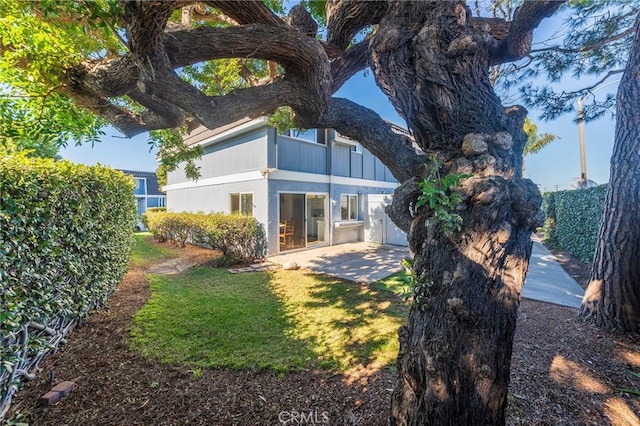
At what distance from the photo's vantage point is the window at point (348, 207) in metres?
13.0

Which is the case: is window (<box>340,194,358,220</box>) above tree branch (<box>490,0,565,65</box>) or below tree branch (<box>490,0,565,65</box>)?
below

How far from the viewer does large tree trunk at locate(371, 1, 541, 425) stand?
1819mm

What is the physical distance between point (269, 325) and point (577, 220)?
401 inches

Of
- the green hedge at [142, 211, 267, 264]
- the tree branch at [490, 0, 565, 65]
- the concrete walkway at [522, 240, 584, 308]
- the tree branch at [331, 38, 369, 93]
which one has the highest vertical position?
the tree branch at [331, 38, 369, 93]

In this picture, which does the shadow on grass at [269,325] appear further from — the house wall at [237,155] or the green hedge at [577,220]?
the green hedge at [577,220]

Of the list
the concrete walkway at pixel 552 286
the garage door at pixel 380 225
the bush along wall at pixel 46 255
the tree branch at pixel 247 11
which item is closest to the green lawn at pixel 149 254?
the bush along wall at pixel 46 255

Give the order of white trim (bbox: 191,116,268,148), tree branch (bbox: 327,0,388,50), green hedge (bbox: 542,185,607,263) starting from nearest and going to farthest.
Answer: tree branch (bbox: 327,0,388,50)
green hedge (bbox: 542,185,607,263)
white trim (bbox: 191,116,268,148)

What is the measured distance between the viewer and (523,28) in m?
2.60

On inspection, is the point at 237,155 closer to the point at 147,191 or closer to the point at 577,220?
the point at 577,220

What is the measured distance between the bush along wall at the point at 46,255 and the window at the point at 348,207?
9.56 meters

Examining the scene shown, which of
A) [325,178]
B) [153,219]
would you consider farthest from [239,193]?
[153,219]

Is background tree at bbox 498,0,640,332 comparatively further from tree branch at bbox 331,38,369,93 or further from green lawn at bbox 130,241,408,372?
green lawn at bbox 130,241,408,372

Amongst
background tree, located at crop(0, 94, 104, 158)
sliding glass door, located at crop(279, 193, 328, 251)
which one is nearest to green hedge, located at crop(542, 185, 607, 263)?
sliding glass door, located at crop(279, 193, 328, 251)

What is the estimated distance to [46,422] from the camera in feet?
7.48
